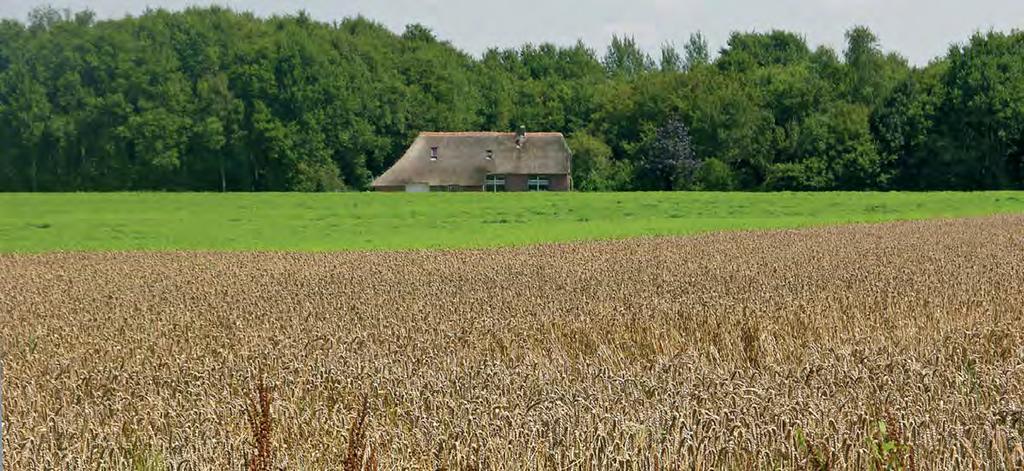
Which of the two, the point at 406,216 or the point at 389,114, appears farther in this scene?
the point at 389,114

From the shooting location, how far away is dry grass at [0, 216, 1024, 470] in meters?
4.70

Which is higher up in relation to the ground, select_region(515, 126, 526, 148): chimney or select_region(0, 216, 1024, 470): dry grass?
select_region(515, 126, 526, 148): chimney

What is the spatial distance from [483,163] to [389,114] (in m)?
9.16

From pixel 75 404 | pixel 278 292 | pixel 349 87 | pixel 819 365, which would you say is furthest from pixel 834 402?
pixel 349 87

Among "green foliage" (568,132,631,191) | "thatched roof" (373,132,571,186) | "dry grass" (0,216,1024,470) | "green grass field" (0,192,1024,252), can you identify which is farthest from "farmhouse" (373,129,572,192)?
"dry grass" (0,216,1024,470)

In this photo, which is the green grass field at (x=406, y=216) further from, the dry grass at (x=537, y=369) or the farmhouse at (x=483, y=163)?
the farmhouse at (x=483, y=163)

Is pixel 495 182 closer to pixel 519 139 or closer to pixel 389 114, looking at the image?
pixel 519 139

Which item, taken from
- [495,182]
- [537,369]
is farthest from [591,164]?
[537,369]

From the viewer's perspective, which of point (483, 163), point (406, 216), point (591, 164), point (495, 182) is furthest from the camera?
point (495, 182)

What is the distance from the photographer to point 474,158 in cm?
7612

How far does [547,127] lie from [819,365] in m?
81.9

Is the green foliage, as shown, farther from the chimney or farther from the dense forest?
the chimney

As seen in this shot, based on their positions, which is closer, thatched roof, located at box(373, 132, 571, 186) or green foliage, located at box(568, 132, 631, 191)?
green foliage, located at box(568, 132, 631, 191)

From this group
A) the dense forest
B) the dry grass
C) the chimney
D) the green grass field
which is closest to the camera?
the dry grass
